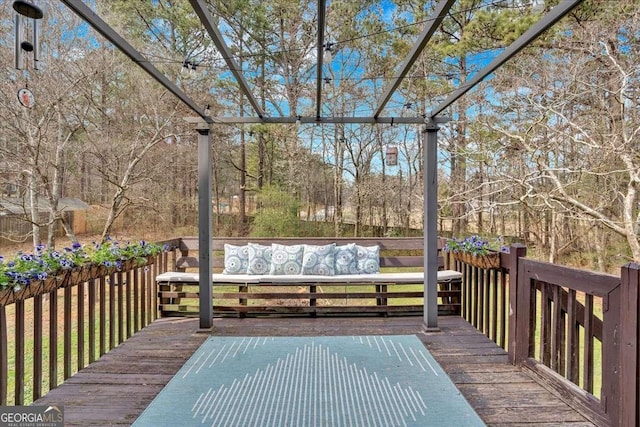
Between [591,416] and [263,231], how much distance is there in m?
6.78

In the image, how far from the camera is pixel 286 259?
4133 mm

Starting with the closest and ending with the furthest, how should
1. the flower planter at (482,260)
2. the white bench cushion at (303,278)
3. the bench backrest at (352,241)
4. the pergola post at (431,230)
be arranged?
the flower planter at (482,260)
the pergola post at (431,230)
the white bench cushion at (303,278)
the bench backrest at (352,241)

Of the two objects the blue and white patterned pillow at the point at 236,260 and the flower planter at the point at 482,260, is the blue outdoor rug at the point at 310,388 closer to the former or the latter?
the flower planter at the point at 482,260

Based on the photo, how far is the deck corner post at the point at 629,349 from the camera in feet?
5.12

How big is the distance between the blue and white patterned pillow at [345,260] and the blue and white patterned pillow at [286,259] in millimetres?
430

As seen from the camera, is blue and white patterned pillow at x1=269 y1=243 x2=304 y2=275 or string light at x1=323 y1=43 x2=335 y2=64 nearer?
string light at x1=323 y1=43 x2=335 y2=64

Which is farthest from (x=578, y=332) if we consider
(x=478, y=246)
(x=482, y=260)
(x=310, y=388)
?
(x=310, y=388)

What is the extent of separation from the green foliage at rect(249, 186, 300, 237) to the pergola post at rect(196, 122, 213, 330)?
465 cm

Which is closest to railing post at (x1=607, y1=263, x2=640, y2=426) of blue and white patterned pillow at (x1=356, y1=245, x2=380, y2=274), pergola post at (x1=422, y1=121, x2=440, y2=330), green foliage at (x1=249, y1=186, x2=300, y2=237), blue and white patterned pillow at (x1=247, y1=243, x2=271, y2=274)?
pergola post at (x1=422, y1=121, x2=440, y2=330)

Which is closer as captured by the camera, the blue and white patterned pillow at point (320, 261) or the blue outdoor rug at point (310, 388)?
the blue outdoor rug at point (310, 388)

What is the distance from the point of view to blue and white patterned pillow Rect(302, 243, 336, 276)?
404 cm

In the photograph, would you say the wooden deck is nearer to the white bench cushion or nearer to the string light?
the white bench cushion
